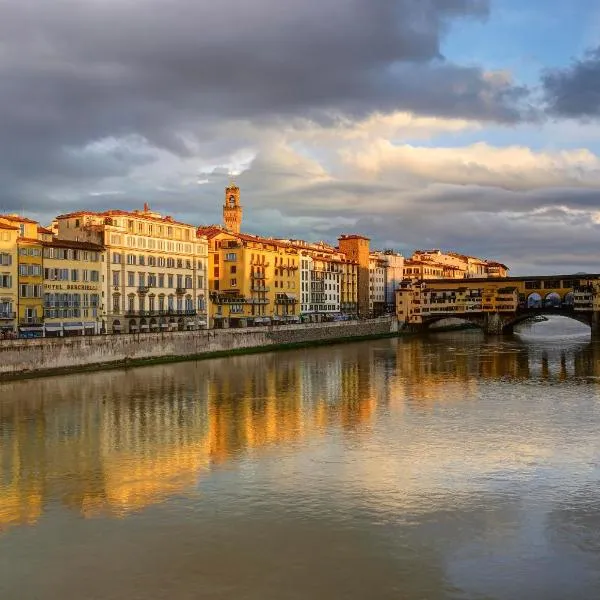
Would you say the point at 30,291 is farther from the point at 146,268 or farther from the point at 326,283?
the point at 326,283

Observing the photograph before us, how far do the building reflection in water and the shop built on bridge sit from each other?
33.9m

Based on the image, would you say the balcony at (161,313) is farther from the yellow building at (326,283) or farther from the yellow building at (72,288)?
the yellow building at (326,283)

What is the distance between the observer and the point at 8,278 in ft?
164

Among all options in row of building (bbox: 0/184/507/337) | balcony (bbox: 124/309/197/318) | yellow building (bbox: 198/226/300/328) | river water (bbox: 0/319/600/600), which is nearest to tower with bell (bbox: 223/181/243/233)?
row of building (bbox: 0/184/507/337)

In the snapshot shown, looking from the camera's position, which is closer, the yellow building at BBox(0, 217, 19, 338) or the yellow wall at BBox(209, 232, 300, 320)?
the yellow building at BBox(0, 217, 19, 338)

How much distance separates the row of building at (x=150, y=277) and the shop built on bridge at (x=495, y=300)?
988 cm

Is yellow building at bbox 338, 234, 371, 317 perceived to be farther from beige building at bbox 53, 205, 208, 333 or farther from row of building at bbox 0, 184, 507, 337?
beige building at bbox 53, 205, 208, 333

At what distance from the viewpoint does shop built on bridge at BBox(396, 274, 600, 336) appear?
93.2m

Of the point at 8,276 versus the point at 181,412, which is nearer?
the point at 181,412

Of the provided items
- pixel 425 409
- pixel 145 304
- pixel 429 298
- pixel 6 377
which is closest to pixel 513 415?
pixel 425 409

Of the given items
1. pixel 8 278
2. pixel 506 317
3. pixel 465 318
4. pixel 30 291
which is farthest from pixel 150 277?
pixel 506 317

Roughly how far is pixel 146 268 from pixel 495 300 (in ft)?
164

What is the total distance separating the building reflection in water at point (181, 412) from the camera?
21.0 metres

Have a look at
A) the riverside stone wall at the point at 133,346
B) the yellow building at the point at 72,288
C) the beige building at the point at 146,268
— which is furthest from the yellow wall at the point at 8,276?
the beige building at the point at 146,268
